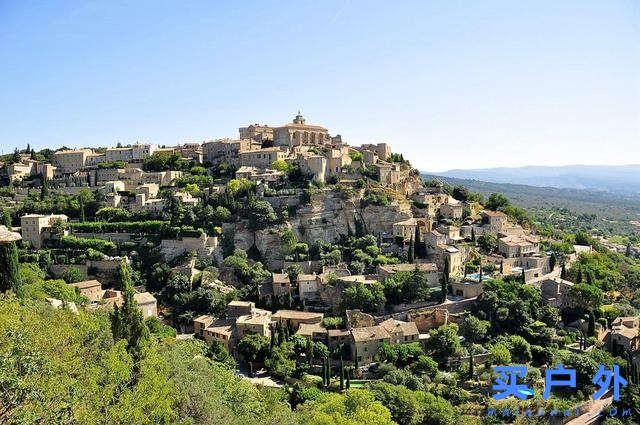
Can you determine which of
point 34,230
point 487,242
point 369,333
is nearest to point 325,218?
point 487,242

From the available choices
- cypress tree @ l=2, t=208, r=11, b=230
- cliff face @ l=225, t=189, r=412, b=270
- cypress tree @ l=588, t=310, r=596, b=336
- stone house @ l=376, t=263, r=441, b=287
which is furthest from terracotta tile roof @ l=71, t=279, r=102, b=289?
cypress tree @ l=588, t=310, r=596, b=336

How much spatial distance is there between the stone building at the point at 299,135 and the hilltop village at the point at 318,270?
8.4 inches

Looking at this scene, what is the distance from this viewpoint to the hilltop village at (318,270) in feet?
110

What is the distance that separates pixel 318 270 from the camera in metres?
45.2

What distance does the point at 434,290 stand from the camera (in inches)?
1615

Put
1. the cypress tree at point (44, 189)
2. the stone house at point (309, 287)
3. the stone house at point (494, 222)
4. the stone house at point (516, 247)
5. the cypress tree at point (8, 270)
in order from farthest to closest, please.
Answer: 1. the cypress tree at point (44, 189)
2. the stone house at point (494, 222)
3. the stone house at point (516, 247)
4. the stone house at point (309, 287)
5. the cypress tree at point (8, 270)

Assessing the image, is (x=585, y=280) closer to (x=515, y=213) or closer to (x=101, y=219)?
(x=515, y=213)

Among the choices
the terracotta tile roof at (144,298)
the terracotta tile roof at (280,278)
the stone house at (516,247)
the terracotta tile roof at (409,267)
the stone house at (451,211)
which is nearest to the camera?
the terracotta tile roof at (144,298)

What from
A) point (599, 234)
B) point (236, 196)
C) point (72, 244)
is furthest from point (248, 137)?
point (599, 234)

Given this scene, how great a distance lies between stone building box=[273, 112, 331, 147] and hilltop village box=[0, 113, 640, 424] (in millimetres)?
213

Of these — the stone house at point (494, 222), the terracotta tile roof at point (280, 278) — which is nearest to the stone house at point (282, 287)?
the terracotta tile roof at point (280, 278)

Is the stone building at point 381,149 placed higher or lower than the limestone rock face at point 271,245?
higher

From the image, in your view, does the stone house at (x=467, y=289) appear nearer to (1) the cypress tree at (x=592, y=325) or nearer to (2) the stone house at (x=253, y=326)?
(1) the cypress tree at (x=592, y=325)

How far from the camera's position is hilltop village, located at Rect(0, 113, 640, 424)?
110 ft
